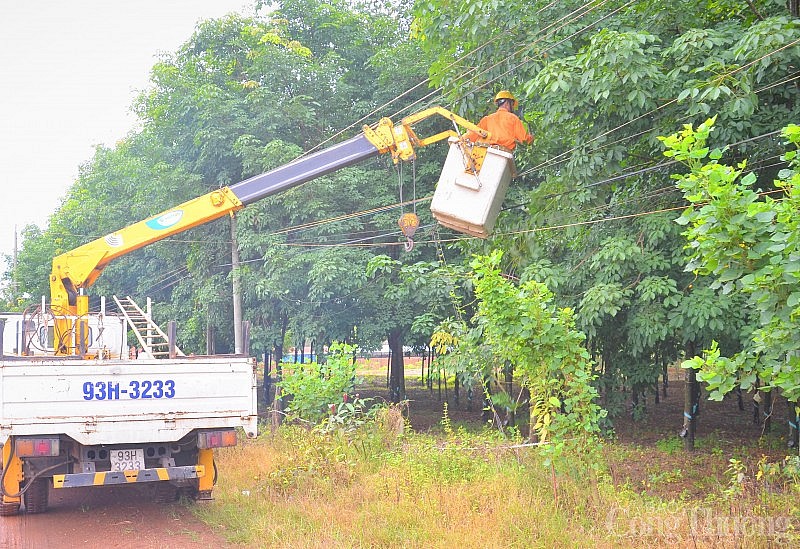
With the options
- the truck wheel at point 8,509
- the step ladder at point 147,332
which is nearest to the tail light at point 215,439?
the step ladder at point 147,332

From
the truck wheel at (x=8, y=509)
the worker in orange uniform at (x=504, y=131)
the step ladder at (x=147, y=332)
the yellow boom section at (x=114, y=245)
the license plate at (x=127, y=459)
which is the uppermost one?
the worker in orange uniform at (x=504, y=131)

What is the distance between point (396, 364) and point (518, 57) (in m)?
12.2

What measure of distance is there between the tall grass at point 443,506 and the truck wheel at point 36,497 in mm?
1805

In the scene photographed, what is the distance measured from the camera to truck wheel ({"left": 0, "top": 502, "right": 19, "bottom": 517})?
8641 millimetres

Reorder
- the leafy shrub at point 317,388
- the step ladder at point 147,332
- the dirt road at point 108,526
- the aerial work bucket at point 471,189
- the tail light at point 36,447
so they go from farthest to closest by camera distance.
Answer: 1. the leafy shrub at point 317,388
2. the step ladder at point 147,332
3. the aerial work bucket at point 471,189
4. the tail light at point 36,447
5. the dirt road at point 108,526

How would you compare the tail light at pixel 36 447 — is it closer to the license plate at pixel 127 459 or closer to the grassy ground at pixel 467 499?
the license plate at pixel 127 459

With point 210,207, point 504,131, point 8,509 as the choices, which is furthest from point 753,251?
point 210,207

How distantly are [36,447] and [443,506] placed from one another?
13.9 ft

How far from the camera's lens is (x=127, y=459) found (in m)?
8.35

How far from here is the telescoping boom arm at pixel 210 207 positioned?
11625 millimetres

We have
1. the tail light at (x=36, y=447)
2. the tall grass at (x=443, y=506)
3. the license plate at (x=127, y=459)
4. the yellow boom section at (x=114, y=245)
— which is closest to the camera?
the tall grass at (x=443, y=506)

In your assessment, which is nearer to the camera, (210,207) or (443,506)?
(443,506)

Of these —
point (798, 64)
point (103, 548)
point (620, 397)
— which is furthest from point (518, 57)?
point (103, 548)

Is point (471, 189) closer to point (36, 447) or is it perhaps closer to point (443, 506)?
point (443, 506)
